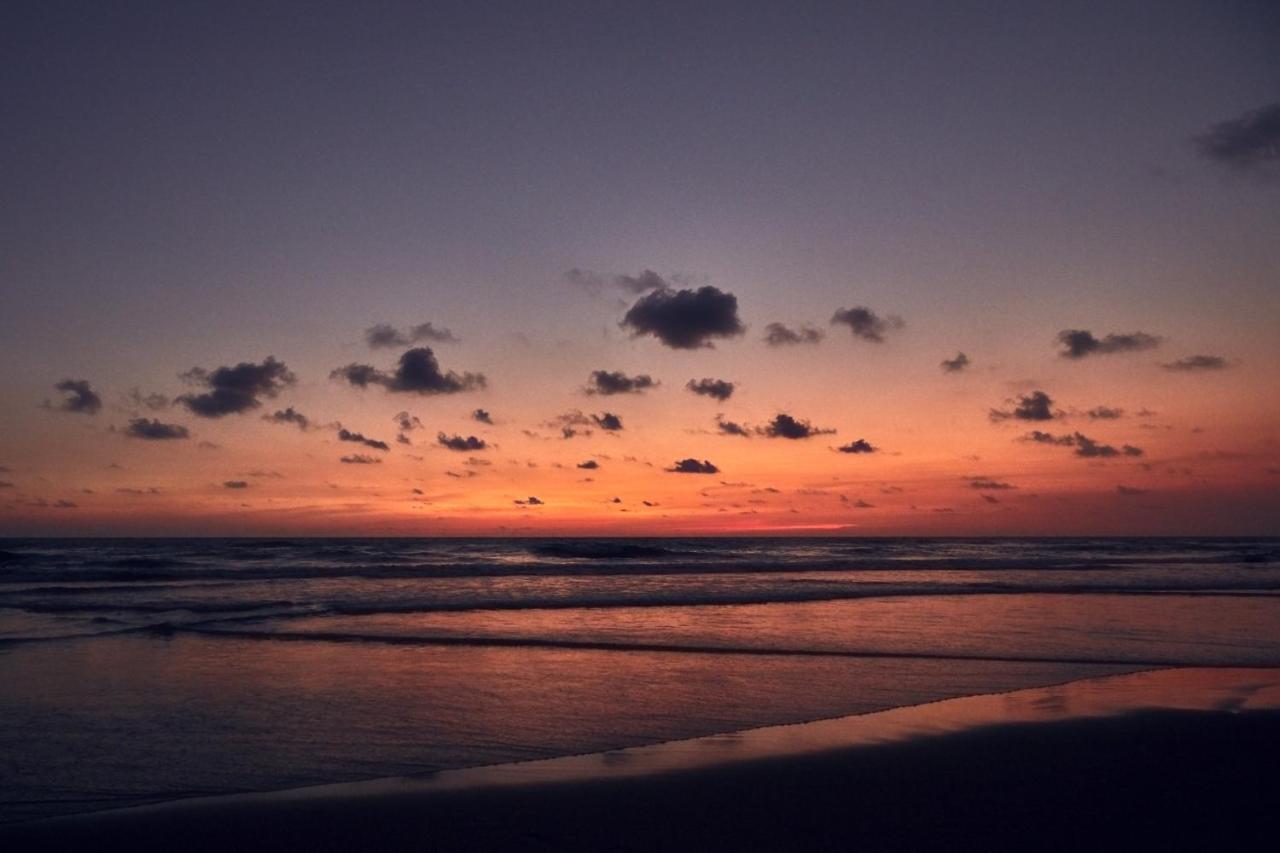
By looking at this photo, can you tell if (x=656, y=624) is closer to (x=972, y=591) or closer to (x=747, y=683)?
(x=747, y=683)

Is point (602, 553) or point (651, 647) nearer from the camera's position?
point (651, 647)

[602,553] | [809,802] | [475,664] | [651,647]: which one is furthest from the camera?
[602,553]

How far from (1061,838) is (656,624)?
46.9 ft

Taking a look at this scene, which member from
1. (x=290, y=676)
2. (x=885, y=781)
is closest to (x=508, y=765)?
(x=885, y=781)

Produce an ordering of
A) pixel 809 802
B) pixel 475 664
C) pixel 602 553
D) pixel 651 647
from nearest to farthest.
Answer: pixel 809 802, pixel 475 664, pixel 651 647, pixel 602 553

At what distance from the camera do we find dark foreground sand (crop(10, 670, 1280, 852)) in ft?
20.6

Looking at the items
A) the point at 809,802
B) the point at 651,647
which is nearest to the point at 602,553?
the point at 651,647

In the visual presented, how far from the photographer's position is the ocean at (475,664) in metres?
8.77

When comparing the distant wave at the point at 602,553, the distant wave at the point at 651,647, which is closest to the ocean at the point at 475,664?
the distant wave at the point at 651,647

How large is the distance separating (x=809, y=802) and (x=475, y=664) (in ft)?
27.0

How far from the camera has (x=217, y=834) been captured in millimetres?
6496

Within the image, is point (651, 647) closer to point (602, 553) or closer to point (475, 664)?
point (475, 664)

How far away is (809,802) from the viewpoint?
276 inches

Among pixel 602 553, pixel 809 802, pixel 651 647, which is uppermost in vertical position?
pixel 809 802
